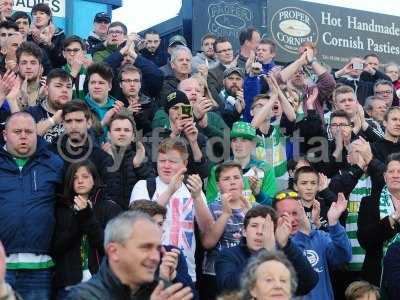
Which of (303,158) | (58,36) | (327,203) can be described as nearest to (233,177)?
(327,203)

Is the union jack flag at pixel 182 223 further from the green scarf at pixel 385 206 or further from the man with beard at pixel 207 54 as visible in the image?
the man with beard at pixel 207 54

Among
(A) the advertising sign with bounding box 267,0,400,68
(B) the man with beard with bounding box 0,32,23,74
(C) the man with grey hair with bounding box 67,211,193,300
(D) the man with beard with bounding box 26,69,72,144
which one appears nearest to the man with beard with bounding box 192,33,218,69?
(B) the man with beard with bounding box 0,32,23,74

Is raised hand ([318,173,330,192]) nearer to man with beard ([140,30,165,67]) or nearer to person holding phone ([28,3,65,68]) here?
person holding phone ([28,3,65,68])

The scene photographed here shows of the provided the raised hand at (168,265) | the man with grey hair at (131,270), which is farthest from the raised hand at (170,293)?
the raised hand at (168,265)

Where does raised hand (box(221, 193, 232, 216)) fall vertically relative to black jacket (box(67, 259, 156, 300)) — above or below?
above

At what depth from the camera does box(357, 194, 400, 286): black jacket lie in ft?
24.6

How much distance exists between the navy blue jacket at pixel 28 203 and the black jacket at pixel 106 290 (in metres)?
2.18

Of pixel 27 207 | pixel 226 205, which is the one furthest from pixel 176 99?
pixel 27 207

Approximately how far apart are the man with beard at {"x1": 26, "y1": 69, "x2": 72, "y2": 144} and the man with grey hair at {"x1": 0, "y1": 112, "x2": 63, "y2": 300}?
1073 mm

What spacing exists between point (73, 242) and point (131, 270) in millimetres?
2359

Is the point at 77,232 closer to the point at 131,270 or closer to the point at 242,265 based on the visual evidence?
the point at 242,265

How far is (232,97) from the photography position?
10711 mm

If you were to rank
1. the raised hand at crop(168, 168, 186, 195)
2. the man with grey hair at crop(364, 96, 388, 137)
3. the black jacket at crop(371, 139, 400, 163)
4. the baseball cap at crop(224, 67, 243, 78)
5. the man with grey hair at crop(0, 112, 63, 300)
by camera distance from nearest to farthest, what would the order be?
the man with grey hair at crop(0, 112, 63, 300)
the raised hand at crop(168, 168, 186, 195)
the black jacket at crop(371, 139, 400, 163)
the man with grey hair at crop(364, 96, 388, 137)
the baseball cap at crop(224, 67, 243, 78)

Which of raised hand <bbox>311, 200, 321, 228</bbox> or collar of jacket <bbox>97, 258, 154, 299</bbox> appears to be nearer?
collar of jacket <bbox>97, 258, 154, 299</bbox>
